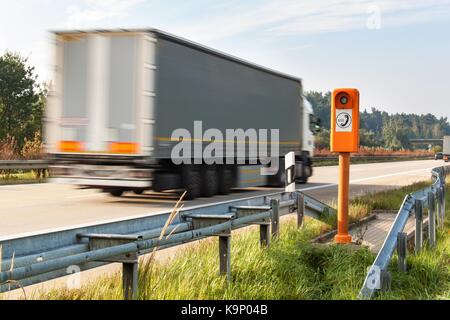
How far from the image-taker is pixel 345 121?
27.8ft

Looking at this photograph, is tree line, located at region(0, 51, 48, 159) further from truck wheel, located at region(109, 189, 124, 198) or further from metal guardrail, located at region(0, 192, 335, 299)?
metal guardrail, located at region(0, 192, 335, 299)

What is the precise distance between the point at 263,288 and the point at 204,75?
1099 cm

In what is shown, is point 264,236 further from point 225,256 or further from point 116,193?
point 116,193

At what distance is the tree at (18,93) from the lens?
4631 centimetres

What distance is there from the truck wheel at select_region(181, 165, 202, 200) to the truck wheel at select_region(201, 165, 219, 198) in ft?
0.71

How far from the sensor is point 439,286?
5.91 meters

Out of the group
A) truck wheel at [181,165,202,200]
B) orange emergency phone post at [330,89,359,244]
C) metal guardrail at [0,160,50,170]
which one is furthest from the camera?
metal guardrail at [0,160,50,170]

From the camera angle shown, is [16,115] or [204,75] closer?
[204,75]

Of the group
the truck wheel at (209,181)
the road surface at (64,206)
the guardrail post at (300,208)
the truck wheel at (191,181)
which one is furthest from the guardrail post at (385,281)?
the truck wheel at (209,181)

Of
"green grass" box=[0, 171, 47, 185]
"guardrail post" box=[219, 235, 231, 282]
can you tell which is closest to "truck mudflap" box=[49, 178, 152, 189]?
"green grass" box=[0, 171, 47, 185]

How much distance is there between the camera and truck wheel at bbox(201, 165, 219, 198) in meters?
15.9

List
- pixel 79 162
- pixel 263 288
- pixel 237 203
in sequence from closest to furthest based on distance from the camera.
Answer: pixel 263 288
pixel 237 203
pixel 79 162
